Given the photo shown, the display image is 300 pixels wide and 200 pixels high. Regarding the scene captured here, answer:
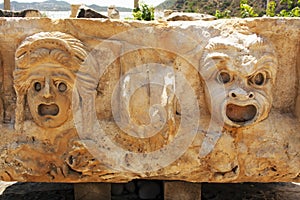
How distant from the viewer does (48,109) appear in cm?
286

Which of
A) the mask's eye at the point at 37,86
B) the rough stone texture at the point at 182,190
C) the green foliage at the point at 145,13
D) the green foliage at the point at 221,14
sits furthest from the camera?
the green foliage at the point at 221,14

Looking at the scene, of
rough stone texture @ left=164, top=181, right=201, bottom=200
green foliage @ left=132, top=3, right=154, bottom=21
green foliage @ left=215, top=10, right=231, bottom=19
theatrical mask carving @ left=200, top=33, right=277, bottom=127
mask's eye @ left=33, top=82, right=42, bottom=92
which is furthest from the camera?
green foliage @ left=215, top=10, right=231, bottom=19

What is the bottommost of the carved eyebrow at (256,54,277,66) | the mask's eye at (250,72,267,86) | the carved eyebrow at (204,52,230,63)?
the mask's eye at (250,72,267,86)

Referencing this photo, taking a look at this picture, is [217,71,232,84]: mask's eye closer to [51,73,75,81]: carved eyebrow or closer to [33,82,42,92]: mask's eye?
[51,73,75,81]: carved eyebrow

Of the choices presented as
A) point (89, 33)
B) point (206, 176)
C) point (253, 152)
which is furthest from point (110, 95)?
point (253, 152)

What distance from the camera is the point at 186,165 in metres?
2.89

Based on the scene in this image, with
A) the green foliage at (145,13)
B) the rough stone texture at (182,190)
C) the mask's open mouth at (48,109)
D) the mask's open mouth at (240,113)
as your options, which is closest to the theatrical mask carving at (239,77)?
the mask's open mouth at (240,113)

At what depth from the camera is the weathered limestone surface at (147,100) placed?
2770mm

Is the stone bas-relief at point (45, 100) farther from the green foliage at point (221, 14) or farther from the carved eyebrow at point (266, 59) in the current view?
the green foliage at point (221, 14)

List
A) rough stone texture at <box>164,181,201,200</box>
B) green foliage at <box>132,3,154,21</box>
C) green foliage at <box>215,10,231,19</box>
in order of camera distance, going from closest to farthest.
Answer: rough stone texture at <box>164,181,201,200</box> → green foliage at <box>132,3,154,21</box> → green foliage at <box>215,10,231,19</box>

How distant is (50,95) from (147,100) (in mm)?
703

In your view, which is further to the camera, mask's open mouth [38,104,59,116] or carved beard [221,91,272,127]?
mask's open mouth [38,104,59,116]

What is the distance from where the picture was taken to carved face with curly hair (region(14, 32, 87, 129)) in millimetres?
2754

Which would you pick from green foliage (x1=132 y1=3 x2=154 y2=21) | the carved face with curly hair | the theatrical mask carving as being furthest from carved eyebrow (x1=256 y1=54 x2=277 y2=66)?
green foliage (x1=132 y1=3 x2=154 y2=21)
